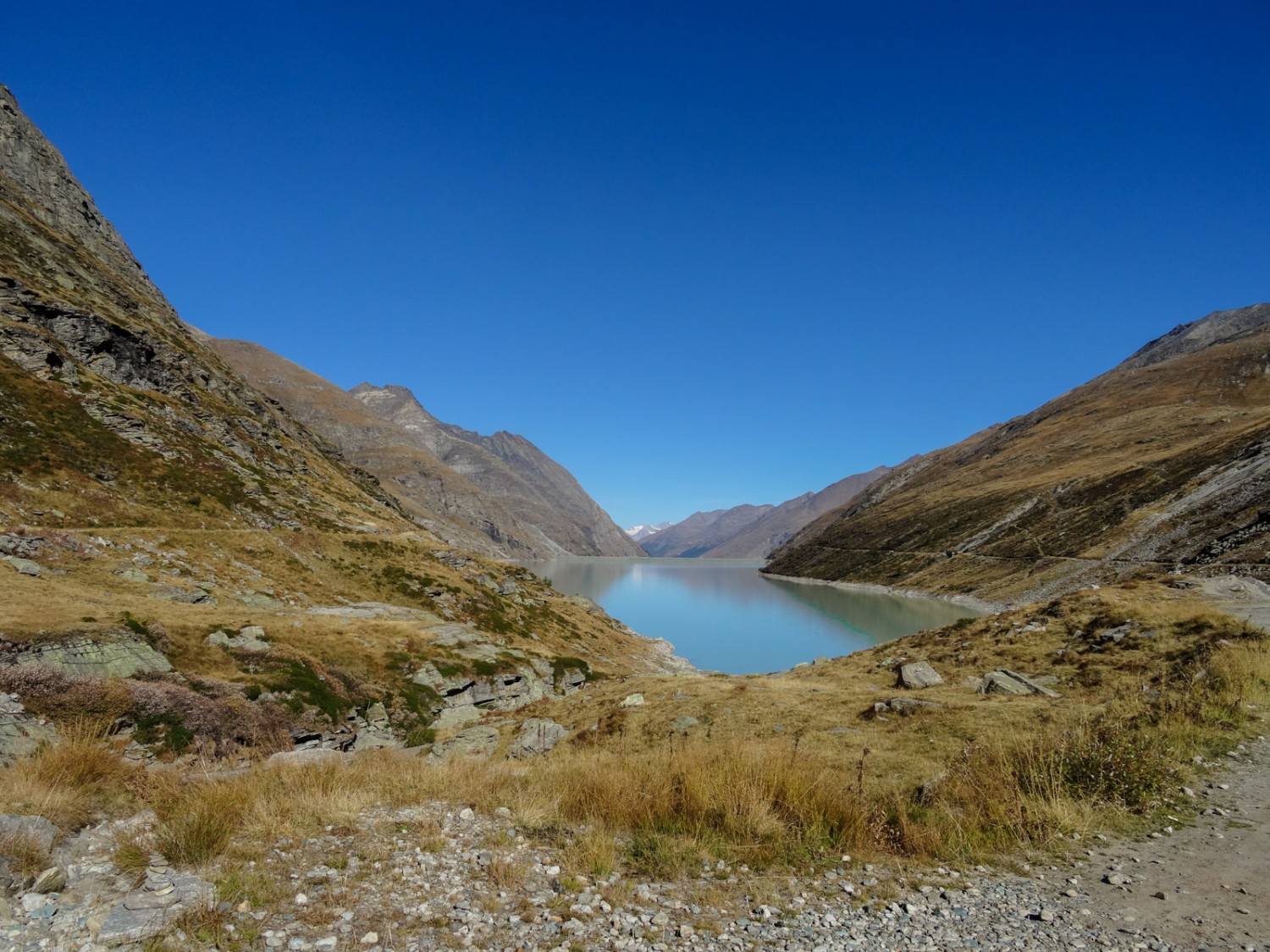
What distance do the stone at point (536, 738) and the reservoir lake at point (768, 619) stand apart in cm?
4256

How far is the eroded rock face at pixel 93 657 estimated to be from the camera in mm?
17625

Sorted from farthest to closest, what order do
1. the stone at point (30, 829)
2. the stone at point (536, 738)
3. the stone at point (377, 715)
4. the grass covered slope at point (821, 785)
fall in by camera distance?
the stone at point (377, 715) < the stone at point (536, 738) < the grass covered slope at point (821, 785) < the stone at point (30, 829)

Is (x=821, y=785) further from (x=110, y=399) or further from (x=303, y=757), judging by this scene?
(x=110, y=399)

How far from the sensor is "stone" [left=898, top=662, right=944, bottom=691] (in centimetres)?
2080

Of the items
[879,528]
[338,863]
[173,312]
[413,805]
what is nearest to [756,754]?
[413,805]

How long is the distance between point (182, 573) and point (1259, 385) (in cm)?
27665

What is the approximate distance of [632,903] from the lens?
247 inches

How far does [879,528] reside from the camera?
18650 centimetres

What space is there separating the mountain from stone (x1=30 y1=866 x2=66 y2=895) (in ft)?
293

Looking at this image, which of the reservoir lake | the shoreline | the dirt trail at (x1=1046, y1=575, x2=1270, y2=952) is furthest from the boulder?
the shoreline

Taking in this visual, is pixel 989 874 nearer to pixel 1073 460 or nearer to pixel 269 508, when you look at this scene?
pixel 269 508

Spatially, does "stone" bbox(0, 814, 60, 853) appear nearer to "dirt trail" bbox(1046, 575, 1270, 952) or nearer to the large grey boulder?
"dirt trail" bbox(1046, 575, 1270, 952)

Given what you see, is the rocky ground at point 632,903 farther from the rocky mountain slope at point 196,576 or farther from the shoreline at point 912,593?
the shoreline at point 912,593

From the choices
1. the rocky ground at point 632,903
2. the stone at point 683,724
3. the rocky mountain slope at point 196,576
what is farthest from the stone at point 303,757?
the stone at point 683,724
